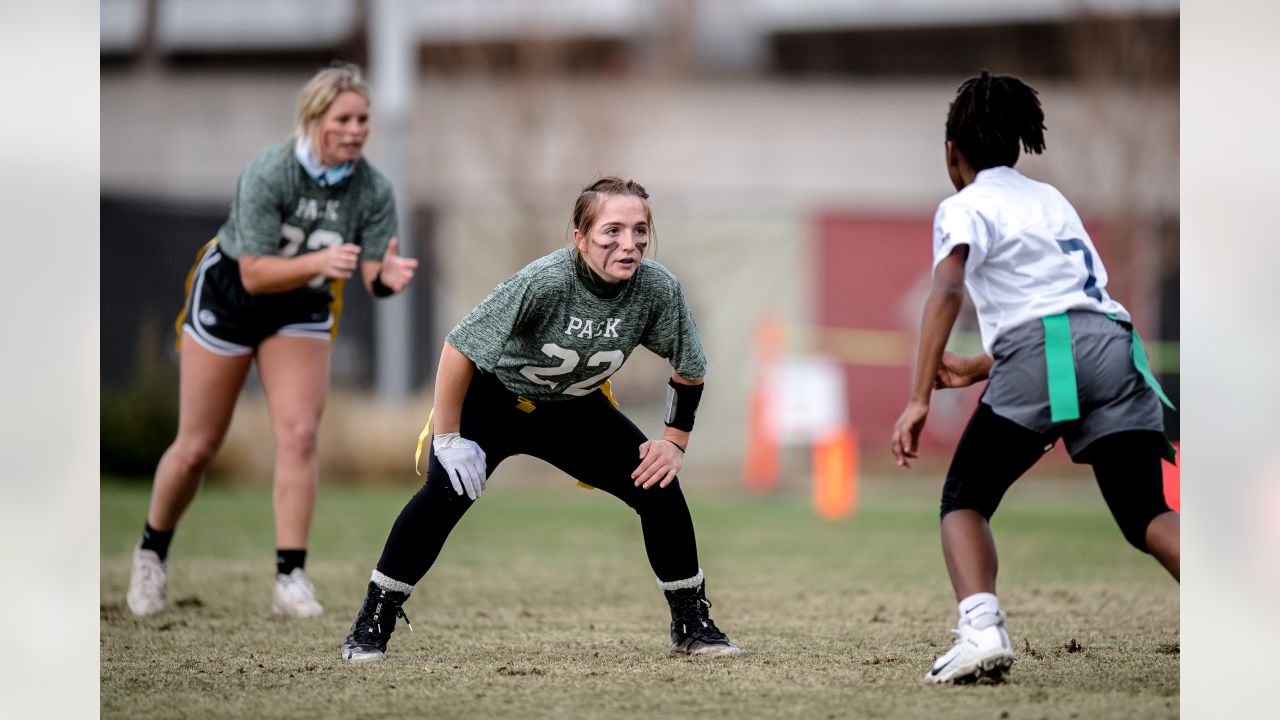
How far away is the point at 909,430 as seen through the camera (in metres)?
3.93

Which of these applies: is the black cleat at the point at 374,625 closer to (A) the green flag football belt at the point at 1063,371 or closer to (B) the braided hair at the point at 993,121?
(A) the green flag football belt at the point at 1063,371

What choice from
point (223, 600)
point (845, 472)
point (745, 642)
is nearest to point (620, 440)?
point (745, 642)

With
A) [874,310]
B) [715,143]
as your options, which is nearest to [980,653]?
[874,310]

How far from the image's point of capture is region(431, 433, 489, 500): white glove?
4301 mm

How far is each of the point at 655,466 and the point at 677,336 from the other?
399 mm

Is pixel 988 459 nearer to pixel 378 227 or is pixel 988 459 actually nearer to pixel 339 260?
pixel 339 260

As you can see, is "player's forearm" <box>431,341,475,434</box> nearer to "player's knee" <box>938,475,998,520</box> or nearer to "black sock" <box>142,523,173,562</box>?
"player's knee" <box>938,475,998,520</box>

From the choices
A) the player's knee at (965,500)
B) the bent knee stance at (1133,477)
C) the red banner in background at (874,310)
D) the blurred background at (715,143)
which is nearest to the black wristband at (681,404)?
the player's knee at (965,500)

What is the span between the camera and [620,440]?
14.6 feet

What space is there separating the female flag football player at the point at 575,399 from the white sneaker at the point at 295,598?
1.05 meters

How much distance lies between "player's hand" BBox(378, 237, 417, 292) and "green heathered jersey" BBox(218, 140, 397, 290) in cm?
15
